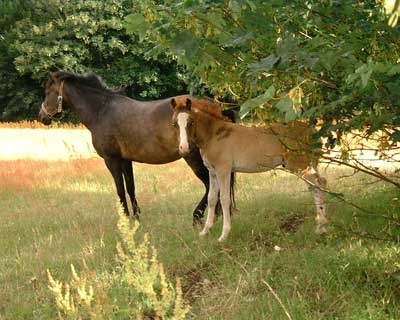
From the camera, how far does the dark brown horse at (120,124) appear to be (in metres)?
7.05

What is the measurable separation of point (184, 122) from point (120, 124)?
2271 millimetres

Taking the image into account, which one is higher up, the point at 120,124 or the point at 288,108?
the point at 288,108

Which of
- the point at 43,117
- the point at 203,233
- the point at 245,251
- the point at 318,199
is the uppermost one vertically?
the point at 43,117

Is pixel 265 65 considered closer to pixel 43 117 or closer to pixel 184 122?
pixel 184 122

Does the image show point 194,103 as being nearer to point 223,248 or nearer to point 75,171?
point 223,248

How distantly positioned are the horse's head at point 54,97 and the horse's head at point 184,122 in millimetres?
3074

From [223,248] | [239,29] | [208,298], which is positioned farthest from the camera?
→ [223,248]

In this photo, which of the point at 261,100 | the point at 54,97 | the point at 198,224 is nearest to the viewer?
the point at 261,100

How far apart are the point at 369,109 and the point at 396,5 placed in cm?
194

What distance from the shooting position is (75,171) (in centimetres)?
1248

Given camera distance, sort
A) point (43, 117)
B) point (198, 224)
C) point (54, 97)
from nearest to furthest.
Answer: point (198, 224), point (54, 97), point (43, 117)

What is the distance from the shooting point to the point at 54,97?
7.92 m

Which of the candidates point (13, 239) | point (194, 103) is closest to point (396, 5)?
point (194, 103)

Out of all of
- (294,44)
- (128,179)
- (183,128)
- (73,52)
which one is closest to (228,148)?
(183,128)
